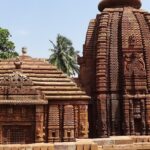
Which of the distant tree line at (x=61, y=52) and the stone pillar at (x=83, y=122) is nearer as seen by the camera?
the stone pillar at (x=83, y=122)

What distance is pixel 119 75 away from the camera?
1742cm

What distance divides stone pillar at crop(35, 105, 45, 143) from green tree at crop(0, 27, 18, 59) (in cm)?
1645

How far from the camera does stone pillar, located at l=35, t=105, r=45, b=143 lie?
14.8 meters

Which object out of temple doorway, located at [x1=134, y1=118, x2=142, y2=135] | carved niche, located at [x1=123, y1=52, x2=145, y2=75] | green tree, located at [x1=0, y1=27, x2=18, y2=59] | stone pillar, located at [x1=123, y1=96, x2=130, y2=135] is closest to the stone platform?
stone pillar, located at [x1=123, y1=96, x2=130, y2=135]

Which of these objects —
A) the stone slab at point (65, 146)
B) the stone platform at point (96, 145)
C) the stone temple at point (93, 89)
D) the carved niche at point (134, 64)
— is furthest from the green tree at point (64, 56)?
the stone slab at point (65, 146)

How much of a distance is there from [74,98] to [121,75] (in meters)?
3.18

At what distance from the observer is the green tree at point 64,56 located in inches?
1278

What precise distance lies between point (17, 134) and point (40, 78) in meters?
2.65

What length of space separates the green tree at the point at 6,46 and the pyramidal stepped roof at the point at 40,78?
1440 cm

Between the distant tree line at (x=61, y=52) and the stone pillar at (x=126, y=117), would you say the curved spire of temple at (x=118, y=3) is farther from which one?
the distant tree line at (x=61, y=52)

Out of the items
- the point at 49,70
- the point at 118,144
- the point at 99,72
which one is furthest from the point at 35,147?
the point at 99,72

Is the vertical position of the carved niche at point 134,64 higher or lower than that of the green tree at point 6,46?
lower

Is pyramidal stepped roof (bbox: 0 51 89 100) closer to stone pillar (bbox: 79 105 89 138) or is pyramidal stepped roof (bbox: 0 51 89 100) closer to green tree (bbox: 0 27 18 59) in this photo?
stone pillar (bbox: 79 105 89 138)

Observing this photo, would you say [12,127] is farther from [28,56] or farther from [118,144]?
[118,144]
